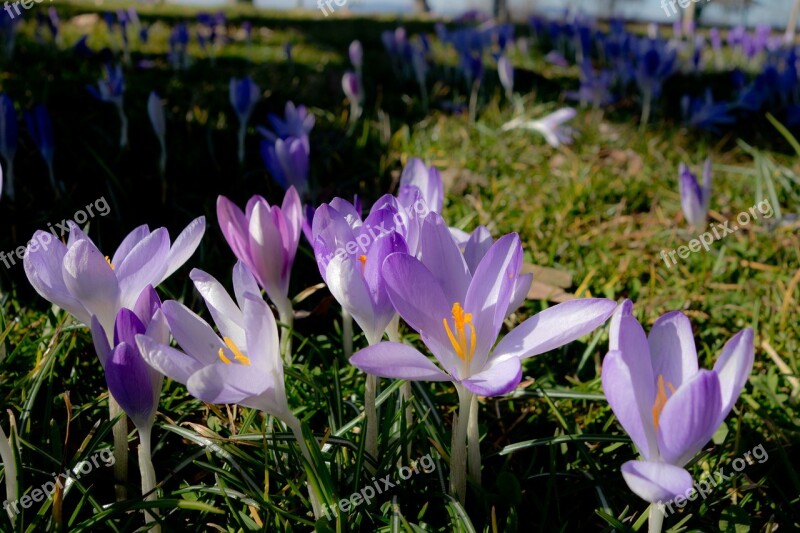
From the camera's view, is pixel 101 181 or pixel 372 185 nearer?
pixel 101 181

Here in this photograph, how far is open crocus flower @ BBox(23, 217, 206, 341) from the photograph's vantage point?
953 mm

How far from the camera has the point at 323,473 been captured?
0.93 metres

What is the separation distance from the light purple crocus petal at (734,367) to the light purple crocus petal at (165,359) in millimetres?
638

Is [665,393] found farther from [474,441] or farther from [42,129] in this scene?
[42,129]

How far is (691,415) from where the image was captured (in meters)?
0.75

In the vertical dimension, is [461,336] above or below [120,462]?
above

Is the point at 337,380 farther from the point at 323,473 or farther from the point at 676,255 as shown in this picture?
the point at 676,255

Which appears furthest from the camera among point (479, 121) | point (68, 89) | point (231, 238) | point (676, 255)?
point (479, 121)

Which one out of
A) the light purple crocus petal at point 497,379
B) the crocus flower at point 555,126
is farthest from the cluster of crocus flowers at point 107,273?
the crocus flower at point 555,126

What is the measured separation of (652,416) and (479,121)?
2.73 metres

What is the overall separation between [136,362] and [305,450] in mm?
258

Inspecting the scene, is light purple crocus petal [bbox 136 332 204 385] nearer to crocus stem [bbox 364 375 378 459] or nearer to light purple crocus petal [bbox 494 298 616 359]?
crocus stem [bbox 364 375 378 459]

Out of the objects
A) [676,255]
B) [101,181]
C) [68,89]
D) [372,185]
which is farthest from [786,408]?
[68,89]

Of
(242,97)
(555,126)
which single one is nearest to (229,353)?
(242,97)
